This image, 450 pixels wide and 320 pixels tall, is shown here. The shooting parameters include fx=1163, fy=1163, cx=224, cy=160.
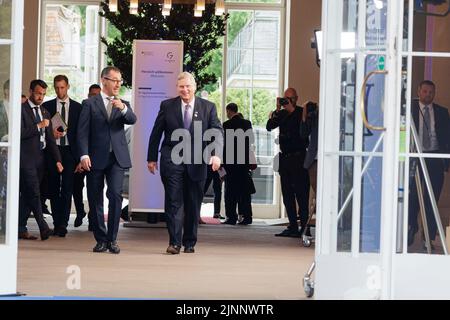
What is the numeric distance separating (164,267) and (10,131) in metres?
2.81

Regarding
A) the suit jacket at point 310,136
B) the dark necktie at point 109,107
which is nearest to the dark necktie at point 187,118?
the dark necktie at point 109,107

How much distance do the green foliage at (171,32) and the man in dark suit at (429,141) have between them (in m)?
9.34

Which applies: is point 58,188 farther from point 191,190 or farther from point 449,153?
point 449,153

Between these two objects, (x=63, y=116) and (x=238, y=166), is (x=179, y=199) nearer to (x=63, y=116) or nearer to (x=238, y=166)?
(x=63, y=116)

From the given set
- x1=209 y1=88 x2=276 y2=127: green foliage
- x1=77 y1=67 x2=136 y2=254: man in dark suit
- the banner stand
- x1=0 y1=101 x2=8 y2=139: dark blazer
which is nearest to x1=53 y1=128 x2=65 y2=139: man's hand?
the banner stand

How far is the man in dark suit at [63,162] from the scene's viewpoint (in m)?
12.5

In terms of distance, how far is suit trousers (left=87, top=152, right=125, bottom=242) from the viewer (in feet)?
34.6

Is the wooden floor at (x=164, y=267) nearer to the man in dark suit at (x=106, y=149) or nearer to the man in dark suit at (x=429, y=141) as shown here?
the man in dark suit at (x=106, y=149)

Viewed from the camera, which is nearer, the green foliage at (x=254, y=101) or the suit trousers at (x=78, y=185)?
the suit trousers at (x=78, y=185)

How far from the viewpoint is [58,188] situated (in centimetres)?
1263

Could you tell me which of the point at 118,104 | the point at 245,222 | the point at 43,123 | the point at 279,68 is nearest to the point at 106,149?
the point at 118,104
